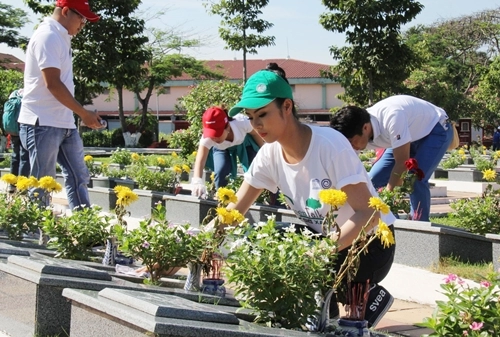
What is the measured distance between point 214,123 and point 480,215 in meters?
2.69

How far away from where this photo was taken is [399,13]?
3462 cm

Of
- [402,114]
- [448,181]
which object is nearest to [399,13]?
[448,181]

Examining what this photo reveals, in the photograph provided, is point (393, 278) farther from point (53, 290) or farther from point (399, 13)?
point (399, 13)

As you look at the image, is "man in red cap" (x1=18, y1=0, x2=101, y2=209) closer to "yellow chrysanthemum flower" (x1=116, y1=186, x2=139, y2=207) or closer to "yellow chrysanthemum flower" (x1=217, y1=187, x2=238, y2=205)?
"yellow chrysanthemum flower" (x1=116, y1=186, x2=139, y2=207)

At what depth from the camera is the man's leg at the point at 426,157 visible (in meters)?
7.75

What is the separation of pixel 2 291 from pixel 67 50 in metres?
2.62

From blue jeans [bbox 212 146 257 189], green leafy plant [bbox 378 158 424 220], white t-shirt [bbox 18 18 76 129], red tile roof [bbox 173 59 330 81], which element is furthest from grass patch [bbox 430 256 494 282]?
red tile roof [bbox 173 59 330 81]

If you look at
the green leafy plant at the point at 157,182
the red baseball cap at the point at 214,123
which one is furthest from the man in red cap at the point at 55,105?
the green leafy plant at the point at 157,182

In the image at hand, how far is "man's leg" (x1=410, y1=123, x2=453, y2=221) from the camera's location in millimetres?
7750

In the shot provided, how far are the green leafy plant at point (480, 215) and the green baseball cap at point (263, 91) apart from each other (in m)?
4.18

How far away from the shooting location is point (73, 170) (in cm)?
670

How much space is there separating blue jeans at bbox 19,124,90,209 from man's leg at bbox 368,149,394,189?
9.29 ft

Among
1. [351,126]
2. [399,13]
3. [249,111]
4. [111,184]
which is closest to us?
[249,111]

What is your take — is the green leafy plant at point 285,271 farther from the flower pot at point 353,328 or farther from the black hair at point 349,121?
the black hair at point 349,121
